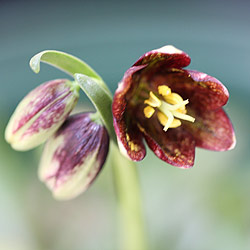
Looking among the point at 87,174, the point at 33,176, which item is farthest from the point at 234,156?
the point at 87,174

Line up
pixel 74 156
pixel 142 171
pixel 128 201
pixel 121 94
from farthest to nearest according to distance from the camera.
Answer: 1. pixel 142 171
2. pixel 128 201
3. pixel 74 156
4. pixel 121 94

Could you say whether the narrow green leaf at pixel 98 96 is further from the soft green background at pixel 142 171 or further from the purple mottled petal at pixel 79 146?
the soft green background at pixel 142 171

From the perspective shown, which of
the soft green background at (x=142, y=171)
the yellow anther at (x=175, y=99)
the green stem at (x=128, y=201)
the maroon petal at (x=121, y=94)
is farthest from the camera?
the soft green background at (x=142, y=171)

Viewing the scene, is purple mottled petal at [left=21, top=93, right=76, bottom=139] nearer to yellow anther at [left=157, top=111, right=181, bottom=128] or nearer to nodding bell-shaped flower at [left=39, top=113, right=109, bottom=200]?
nodding bell-shaped flower at [left=39, top=113, right=109, bottom=200]

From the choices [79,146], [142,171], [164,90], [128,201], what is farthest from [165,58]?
[142,171]

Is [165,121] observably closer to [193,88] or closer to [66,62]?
[193,88]

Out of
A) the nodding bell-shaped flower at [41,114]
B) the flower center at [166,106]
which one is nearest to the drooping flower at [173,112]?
the flower center at [166,106]
